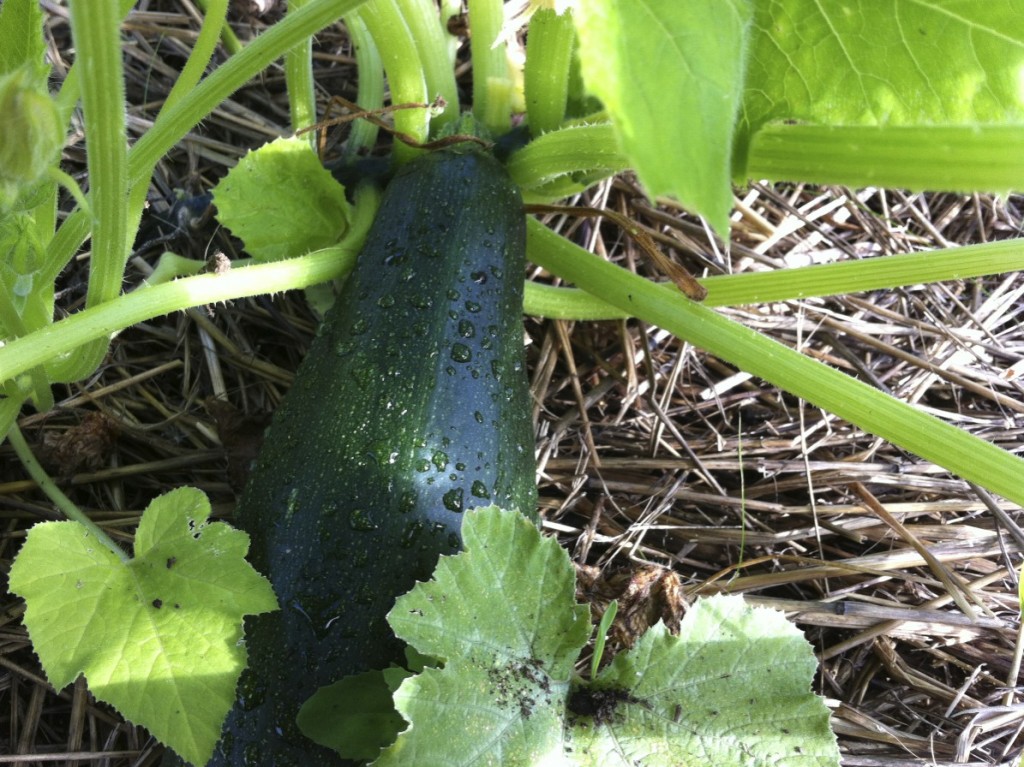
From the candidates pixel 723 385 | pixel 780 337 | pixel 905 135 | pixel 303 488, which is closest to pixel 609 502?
pixel 723 385

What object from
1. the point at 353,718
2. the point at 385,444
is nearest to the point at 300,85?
the point at 385,444

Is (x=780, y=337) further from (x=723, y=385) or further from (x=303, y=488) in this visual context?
(x=303, y=488)

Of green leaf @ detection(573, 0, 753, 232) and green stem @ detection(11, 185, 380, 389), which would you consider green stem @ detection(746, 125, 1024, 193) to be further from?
green stem @ detection(11, 185, 380, 389)

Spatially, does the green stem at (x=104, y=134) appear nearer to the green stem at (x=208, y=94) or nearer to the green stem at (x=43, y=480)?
the green stem at (x=208, y=94)

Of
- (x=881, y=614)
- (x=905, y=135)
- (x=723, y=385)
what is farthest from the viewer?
(x=723, y=385)

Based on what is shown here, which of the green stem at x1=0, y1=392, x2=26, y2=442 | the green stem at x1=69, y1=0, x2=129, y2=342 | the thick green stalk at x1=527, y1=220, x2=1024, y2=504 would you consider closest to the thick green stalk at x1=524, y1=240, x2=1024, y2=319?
the thick green stalk at x1=527, y1=220, x2=1024, y2=504
